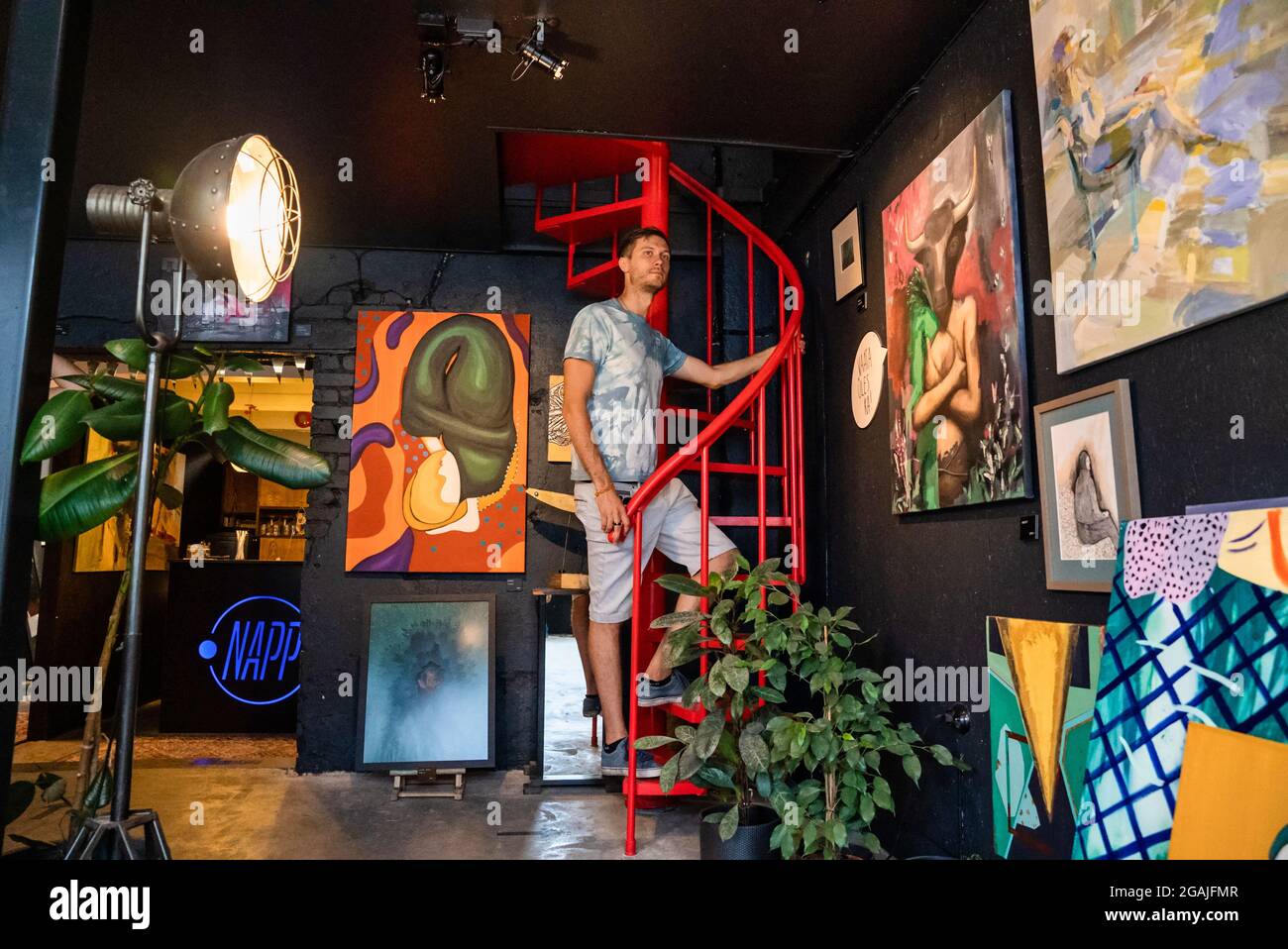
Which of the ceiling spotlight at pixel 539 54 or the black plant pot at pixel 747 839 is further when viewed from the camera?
the ceiling spotlight at pixel 539 54

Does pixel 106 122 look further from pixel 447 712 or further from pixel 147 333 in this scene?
pixel 447 712

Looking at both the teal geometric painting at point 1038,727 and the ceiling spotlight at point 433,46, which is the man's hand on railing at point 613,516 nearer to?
the teal geometric painting at point 1038,727

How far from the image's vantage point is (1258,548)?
1.26 metres

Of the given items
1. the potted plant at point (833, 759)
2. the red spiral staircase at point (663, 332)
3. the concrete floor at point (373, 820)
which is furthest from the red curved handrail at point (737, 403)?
the concrete floor at point (373, 820)

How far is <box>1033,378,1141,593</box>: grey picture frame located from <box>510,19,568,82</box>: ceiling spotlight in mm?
1811

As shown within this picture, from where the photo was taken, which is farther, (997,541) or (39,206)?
(997,541)

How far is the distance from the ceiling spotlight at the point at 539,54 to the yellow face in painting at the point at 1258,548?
2282 mm

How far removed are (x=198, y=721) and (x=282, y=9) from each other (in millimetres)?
3997

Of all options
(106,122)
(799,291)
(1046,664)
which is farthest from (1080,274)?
(106,122)

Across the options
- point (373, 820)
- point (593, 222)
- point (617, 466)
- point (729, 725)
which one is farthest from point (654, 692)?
point (593, 222)

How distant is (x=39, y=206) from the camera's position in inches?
65.8

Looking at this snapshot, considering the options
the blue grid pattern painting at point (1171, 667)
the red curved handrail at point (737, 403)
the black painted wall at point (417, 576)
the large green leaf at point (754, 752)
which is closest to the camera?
the blue grid pattern painting at point (1171, 667)

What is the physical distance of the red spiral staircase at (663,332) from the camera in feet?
9.95

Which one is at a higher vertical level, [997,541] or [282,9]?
[282,9]
